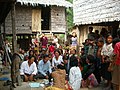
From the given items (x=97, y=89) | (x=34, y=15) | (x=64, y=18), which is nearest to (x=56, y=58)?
(x=97, y=89)

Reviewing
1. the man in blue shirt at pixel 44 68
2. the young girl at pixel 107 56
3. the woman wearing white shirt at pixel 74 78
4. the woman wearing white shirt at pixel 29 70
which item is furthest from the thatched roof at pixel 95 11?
the woman wearing white shirt at pixel 74 78

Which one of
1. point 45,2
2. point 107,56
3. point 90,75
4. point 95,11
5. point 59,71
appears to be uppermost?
point 45,2

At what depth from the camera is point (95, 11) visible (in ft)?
44.5

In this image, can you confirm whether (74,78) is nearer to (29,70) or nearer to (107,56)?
(107,56)

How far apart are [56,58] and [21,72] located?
1657 mm

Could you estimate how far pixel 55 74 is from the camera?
6.77m

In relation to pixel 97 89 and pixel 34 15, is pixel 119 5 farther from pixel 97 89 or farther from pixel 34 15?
pixel 34 15

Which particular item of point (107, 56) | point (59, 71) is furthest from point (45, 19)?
point (59, 71)

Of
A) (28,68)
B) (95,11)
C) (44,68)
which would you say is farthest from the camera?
(95,11)

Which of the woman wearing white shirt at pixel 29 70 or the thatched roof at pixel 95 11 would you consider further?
the thatched roof at pixel 95 11

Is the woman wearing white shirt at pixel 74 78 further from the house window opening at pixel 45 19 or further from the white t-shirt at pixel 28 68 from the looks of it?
the house window opening at pixel 45 19

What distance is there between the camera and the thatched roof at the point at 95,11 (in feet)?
38.6

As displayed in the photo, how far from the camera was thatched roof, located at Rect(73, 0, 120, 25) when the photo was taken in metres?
11.8

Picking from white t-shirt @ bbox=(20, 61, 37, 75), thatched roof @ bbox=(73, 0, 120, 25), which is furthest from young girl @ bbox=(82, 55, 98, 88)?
thatched roof @ bbox=(73, 0, 120, 25)
